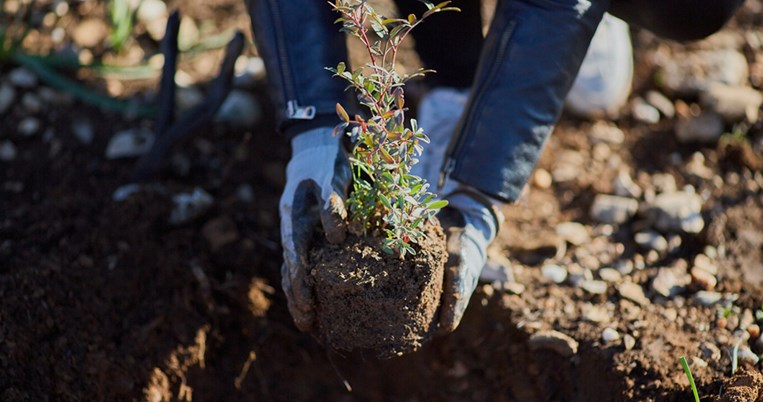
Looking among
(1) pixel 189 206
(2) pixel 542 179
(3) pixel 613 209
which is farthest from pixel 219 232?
(3) pixel 613 209

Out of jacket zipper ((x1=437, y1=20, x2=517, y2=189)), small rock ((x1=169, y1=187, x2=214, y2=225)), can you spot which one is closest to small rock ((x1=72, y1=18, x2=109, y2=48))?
small rock ((x1=169, y1=187, x2=214, y2=225))

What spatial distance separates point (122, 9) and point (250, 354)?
3.81 feet

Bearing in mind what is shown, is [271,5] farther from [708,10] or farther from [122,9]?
[708,10]

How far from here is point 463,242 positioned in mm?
1607

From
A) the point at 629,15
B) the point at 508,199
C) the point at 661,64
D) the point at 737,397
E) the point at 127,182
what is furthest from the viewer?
the point at 661,64

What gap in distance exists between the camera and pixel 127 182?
2127 mm

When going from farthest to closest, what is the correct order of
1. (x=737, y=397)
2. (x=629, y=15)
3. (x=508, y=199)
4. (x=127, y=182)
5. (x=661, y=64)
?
1. (x=661, y=64)
2. (x=127, y=182)
3. (x=629, y=15)
4. (x=508, y=199)
5. (x=737, y=397)

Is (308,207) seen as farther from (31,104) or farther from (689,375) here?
(31,104)

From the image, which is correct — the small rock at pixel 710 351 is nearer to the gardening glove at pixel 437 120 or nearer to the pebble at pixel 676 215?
the pebble at pixel 676 215

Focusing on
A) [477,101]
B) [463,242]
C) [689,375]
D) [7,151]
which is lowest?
[689,375]

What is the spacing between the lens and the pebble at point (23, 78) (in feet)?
7.68

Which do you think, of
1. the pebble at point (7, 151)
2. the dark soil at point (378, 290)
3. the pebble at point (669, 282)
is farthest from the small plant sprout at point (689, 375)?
the pebble at point (7, 151)

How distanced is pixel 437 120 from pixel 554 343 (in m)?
0.79

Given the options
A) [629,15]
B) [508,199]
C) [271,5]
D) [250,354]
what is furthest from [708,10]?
[250,354]
